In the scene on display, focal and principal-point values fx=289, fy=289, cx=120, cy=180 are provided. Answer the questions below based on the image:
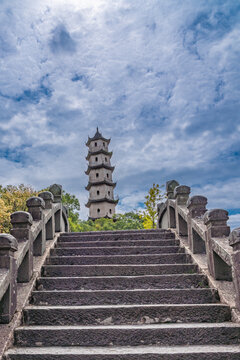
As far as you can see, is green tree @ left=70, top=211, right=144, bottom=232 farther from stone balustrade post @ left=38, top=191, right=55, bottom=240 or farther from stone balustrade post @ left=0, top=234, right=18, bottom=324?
stone balustrade post @ left=0, top=234, right=18, bottom=324

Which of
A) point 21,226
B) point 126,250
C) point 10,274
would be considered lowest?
point 10,274

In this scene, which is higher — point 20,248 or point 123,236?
point 123,236

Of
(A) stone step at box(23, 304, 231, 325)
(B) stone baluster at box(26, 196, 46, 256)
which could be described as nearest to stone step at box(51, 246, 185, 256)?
(B) stone baluster at box(26, 196, 46, 256)

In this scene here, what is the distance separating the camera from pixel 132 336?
2.82 meters

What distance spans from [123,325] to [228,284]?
1.40 meters

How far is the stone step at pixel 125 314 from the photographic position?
310 centimetres

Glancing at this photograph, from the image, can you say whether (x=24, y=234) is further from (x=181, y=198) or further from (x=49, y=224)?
(x=181, y=198)

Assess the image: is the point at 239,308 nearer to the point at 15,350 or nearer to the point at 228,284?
the point at 228,284

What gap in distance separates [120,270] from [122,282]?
1.15ft

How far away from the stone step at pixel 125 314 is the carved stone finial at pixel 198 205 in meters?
1.71

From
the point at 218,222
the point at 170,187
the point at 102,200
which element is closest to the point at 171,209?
the point at 170,187

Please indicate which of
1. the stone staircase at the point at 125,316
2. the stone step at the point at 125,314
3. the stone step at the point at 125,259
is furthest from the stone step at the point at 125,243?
the stone step at the point at 125,314

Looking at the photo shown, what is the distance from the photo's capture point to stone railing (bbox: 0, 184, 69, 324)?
292 cm

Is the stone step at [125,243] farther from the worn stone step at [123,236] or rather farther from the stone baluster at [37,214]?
the stone baluster at [37,214]
